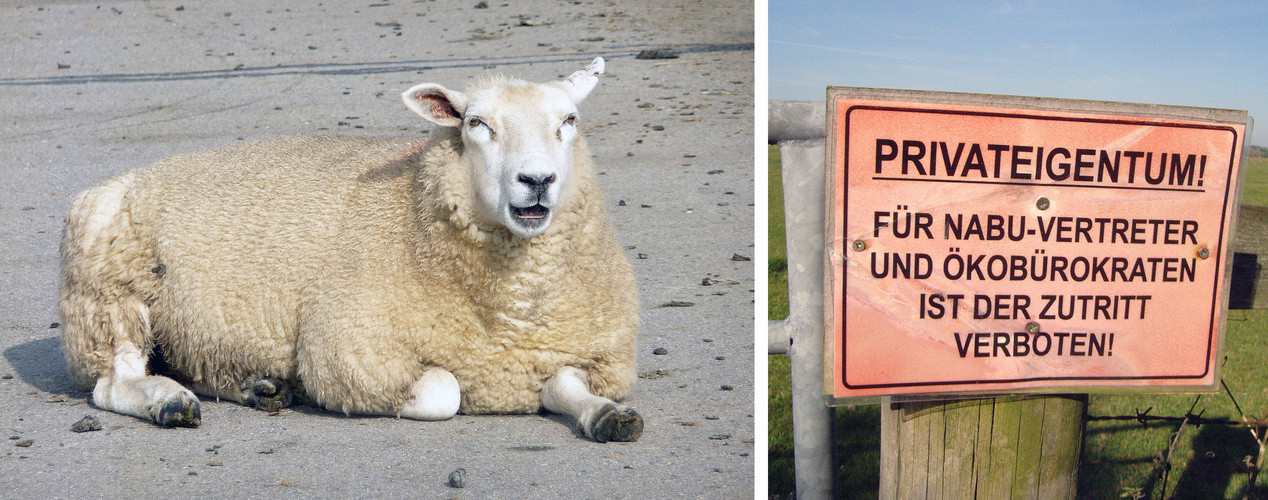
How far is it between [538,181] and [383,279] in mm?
761

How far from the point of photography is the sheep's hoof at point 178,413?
3.73 metres

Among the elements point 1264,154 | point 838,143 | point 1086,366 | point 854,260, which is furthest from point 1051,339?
point 1264,154

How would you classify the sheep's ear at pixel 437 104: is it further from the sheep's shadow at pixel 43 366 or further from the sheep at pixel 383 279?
the sheep's shadow at pixel 43 366

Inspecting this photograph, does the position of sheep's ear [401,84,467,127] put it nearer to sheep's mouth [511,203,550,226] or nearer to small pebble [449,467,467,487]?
sheep's mouth [511,203,550,226]

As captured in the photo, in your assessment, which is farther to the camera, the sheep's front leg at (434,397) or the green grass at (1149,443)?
the sheep's front leg at (434,397)

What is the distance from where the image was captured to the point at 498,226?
3.63m

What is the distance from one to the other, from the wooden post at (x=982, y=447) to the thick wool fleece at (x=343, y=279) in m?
1.57

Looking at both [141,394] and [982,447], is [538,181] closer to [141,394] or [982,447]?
A: [982,447]

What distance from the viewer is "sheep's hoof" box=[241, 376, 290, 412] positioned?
393 centimetres

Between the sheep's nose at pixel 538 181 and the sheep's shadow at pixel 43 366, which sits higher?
the sheep's nose at pixel 538 181

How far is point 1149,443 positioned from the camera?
3590 mm

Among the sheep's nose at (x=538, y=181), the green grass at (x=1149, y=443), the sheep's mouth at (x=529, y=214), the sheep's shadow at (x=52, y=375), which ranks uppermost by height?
the sheep's nose at (x=538, y=181)

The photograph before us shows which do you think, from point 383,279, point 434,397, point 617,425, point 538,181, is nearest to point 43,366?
point 383,279

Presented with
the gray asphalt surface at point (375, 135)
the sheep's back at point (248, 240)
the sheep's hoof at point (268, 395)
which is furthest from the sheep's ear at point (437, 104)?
the sheep's hoof at point (268, 395)
